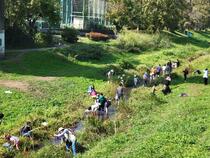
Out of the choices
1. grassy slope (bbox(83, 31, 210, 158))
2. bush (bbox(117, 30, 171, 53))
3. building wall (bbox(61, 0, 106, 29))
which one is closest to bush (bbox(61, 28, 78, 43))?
bush (bbox(117, 30, 171, 53))

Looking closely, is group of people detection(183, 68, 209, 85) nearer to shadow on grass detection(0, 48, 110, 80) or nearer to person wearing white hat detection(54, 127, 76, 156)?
shadow on grass detection(0, 48, 110, 80)

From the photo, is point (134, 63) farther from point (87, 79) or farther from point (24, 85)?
point (24, 85)

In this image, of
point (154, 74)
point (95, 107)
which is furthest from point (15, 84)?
point (154, 74)

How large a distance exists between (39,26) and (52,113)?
1905 inches

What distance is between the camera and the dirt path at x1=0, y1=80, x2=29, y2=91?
1633 inches

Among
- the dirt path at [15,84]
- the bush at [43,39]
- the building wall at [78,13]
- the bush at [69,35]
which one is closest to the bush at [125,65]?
→ the bush at [43,39]

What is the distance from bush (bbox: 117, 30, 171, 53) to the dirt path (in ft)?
90.7

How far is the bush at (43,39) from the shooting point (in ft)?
210

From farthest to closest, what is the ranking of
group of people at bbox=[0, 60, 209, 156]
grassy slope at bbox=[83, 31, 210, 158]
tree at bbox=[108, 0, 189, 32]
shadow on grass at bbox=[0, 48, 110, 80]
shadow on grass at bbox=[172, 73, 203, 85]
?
tree at bbox=[108, 0, 189, 32] < shadow on grass at bbox=[0, 48, 110, 80] < shadow on grass at bbox=[172, 73, 203, 85] < group of people at bbox=[0, 60, 209, 156] < grassy slope at bbox=[83, 31, 210, 158]

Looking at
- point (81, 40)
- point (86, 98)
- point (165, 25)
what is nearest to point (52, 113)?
point (86, 98)

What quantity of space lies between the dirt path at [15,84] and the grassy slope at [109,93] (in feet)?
2.46

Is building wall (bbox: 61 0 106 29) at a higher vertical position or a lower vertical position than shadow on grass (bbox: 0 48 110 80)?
higher

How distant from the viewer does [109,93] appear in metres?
40.3

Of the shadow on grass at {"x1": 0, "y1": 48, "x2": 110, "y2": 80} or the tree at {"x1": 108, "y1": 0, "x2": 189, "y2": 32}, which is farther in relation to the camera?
the tree at {"x1": 108, "y1": 0, "x2": 189, "y2": 32}
